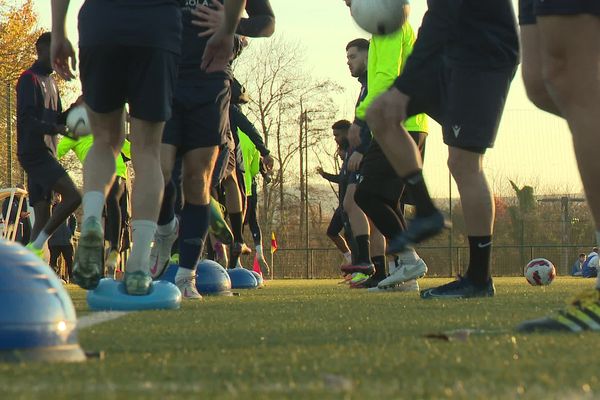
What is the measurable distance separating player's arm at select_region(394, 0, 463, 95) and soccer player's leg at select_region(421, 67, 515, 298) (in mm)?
169

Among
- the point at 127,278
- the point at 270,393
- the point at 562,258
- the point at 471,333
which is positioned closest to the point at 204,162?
the point at 127,278

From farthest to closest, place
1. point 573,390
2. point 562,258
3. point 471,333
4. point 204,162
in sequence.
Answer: point 562,258
point 204,162
point 471,333
point 573,390

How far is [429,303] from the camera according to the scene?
569 cm

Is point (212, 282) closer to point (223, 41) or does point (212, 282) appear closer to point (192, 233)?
point (192, 233)

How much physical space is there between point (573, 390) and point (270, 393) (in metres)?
0.58

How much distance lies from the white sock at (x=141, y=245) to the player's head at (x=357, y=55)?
19.3ft

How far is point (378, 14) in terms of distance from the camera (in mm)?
7637

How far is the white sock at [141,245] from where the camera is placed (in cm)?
521

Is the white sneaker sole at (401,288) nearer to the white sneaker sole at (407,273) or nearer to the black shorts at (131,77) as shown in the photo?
the white sneaker sole at (407,273)

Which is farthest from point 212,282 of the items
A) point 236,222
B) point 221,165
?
point 236,222

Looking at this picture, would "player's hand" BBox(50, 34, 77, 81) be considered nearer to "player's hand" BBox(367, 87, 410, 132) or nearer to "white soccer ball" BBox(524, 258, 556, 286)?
"player's hand" BBox(367, 87, 410, 132)

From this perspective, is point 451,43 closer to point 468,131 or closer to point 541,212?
point 468,131

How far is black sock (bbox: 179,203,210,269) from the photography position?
6.69 m

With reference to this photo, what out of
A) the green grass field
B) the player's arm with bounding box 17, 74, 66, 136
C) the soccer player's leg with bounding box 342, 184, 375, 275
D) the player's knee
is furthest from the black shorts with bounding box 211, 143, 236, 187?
the green grass field
